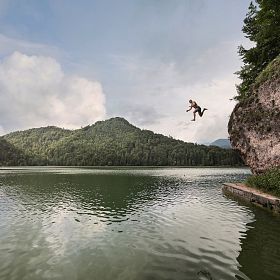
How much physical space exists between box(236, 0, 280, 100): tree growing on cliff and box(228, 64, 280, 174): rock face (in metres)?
3.01

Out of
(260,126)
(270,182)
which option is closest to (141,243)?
(270,182)

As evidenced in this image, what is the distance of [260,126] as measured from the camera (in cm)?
3278

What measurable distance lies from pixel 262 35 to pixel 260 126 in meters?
14.8

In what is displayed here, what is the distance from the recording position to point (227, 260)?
12.5 m

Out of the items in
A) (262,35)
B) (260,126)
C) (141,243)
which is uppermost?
(262,35)

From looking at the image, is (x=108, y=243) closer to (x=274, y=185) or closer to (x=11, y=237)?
(x=11, y=237)

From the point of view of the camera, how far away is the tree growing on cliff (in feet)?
121

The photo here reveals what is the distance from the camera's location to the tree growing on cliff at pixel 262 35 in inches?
1454

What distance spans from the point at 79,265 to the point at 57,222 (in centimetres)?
1034

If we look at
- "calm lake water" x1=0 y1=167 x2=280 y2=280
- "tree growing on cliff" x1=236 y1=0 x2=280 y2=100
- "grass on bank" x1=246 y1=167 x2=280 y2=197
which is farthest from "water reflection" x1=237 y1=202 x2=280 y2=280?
"tree growing on cliff" x1=236 y1=0 x2=280 y2=100

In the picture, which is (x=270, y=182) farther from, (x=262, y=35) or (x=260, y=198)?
(x=262, y=35)

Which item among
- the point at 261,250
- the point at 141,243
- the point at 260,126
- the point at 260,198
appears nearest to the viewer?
the point at 261,250

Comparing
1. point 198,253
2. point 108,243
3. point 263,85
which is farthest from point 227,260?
point 263,85

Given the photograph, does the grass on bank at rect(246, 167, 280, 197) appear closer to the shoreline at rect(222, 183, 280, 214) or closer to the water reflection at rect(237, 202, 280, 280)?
the shoreline at rect(222, 183, 280, 214)
